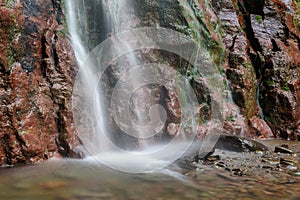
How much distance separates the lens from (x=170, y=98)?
6965mm

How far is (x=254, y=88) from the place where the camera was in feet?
29.8

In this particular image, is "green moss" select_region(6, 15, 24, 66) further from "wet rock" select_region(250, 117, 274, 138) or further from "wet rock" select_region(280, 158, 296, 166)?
"wet rock" select_region(250, 117, 274, 138)

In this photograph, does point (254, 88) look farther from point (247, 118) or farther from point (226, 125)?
point (226, 125)

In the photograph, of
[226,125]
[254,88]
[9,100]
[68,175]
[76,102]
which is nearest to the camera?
[68,175]

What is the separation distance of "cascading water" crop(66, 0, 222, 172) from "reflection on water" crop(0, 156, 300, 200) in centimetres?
56

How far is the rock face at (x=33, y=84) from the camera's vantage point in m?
4.50

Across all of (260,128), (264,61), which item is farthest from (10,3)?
(264,61)

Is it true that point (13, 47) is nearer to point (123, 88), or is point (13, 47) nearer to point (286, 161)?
point (123, 88)

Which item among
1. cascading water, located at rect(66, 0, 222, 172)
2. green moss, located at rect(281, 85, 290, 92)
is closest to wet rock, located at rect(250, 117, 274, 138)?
green moss, located at rect(281, 85, 290, 92)

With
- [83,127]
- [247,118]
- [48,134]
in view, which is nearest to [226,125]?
[247,118]

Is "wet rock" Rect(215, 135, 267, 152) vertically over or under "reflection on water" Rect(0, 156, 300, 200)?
over

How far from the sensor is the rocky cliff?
15.2ft

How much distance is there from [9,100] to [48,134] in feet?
2.74

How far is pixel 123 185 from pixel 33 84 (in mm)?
2409
